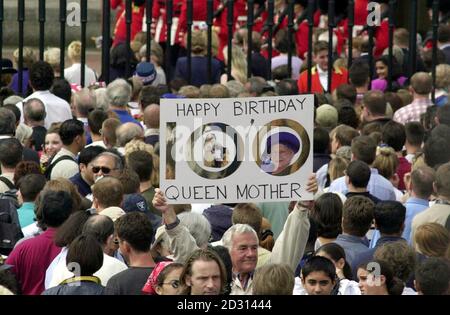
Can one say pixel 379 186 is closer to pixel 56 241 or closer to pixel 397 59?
pixel 56 241

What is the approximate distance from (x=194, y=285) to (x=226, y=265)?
0.79 metres

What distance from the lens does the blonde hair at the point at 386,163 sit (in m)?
12.2

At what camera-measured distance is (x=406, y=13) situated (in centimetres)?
2252

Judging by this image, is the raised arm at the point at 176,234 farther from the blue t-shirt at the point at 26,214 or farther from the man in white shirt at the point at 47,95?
the man in white shirt at the point at 47,95

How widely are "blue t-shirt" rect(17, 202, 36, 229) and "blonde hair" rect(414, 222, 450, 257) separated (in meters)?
2.35

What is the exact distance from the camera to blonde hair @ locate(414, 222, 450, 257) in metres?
9.78

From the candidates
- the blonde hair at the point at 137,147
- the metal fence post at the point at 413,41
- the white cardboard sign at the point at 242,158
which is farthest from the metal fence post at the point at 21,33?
the white cardboard sign at the point at 242,158

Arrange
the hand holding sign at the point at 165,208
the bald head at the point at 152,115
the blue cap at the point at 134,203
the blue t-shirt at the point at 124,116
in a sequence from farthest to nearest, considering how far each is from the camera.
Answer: the blue t-shirt at the point at 124,116
the bald head at the point at 152,115
the blue cap at the point at 134,203
the hand holding sign at the point at 165,208

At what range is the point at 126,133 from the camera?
12.8m

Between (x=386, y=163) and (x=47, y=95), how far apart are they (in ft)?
11.1

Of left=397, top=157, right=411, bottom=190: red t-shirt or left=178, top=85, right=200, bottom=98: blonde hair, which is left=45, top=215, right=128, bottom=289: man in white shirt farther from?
left=178, top=85, right=200, bottom=98: blonde hair

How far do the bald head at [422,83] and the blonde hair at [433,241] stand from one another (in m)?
4.96

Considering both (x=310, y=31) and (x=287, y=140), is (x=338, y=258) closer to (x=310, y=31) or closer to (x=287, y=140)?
(x=287, y=140)
